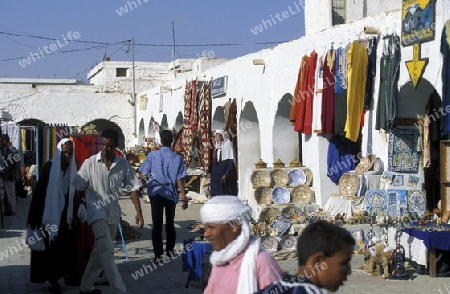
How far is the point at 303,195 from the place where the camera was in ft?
40.7

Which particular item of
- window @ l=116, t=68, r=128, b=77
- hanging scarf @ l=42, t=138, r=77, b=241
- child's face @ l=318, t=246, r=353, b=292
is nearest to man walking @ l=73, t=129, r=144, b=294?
hanging scarf @ l=42, t=138, r=77, b=241

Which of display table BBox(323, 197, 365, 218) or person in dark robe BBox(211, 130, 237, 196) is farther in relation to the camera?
person in dark robe BBox(211, 130, 237, 196)

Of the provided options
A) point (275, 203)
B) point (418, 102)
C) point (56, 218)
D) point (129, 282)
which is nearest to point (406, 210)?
point (418, 102)

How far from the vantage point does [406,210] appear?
33.1 ft

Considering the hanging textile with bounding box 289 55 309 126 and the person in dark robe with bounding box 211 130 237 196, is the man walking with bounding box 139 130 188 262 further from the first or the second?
the hanging textile with bounding box 289 55 309 126

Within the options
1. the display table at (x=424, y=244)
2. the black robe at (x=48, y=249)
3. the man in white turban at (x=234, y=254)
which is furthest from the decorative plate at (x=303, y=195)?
the man in white turban at (x=234, y=254)

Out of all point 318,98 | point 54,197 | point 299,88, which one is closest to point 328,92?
point 318,98

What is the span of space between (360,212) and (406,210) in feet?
2.08

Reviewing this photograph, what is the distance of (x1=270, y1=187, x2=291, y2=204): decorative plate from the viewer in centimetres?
1231

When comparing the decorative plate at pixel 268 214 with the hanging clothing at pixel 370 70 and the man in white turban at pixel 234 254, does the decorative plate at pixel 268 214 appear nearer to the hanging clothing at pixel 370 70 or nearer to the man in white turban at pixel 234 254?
the hanging clothing at pixel 370 70

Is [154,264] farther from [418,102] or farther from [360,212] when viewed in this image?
[418,102]

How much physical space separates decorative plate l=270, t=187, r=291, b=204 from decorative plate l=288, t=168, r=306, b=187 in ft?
1.05

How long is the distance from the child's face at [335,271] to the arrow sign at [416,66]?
7320 mm

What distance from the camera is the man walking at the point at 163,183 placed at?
8586 mm
